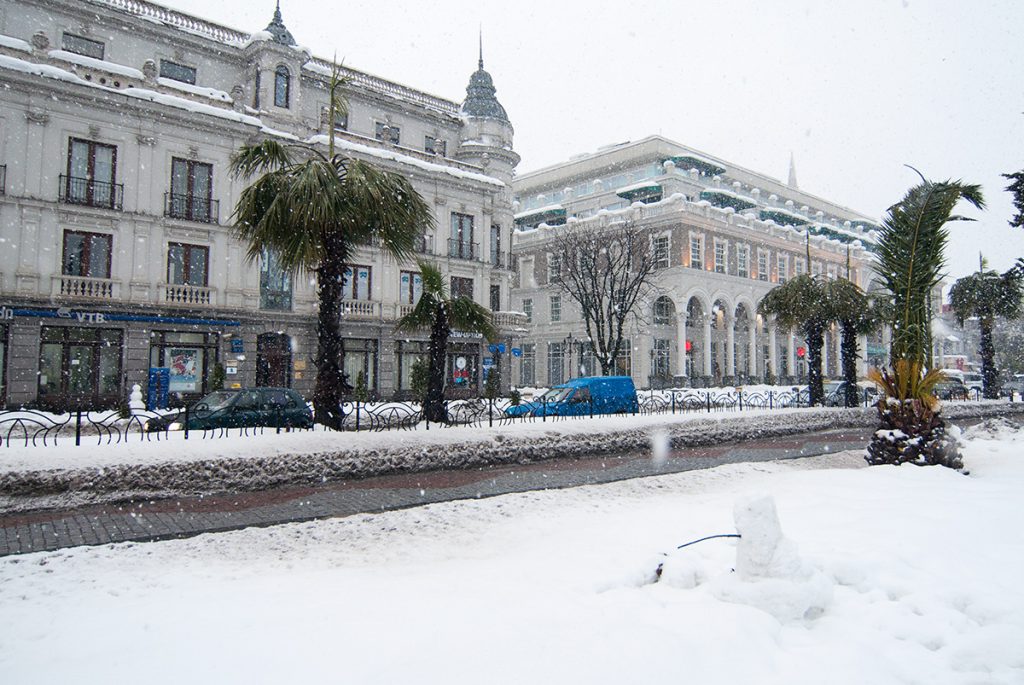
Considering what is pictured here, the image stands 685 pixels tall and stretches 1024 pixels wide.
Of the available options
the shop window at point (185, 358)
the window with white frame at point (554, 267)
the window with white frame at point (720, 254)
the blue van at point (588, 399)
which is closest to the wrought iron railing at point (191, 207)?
the shop window at point (185, 358)

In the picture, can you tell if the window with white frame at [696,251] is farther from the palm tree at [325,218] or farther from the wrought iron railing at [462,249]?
the palm tree at [325,218]

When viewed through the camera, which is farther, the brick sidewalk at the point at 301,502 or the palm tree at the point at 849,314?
the palm tree at the point at 849,314

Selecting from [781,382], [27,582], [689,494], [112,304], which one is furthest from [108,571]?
[781,382]

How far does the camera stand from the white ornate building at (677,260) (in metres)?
47.3

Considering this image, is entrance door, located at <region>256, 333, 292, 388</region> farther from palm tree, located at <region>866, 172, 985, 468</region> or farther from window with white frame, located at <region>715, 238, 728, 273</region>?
window with white frame, located at <region>715, 238, 728, 273</region>

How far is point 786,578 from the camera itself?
4570 millimetres

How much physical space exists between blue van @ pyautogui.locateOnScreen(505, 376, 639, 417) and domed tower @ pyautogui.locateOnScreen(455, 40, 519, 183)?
21759 millimetres

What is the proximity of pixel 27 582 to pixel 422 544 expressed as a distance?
3.54 meters

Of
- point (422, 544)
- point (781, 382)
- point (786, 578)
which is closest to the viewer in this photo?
point (786, 578)

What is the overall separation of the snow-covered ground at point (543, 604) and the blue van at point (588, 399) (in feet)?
37.8

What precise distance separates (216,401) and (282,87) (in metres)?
21.4

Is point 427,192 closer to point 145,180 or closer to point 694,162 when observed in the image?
point 145,180

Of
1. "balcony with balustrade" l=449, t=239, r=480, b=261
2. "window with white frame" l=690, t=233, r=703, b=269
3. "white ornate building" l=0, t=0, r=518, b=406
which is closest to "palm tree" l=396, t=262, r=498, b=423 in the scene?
"white ornate building" l=0, t=0, r=518, b=406

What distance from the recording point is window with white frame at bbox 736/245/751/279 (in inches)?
2058
